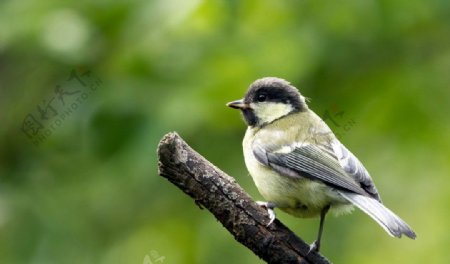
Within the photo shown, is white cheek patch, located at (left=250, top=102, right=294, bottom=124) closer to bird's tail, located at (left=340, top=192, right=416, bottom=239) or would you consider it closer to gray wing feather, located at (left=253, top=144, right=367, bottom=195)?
gray wing feather, located at (left=253, top=144, right=367, bottom=195)

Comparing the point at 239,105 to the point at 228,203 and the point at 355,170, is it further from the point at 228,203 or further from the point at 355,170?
the point at 228,203

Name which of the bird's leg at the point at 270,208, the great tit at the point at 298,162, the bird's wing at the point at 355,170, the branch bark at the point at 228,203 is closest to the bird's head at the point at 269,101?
the great tit at the point at 298,162

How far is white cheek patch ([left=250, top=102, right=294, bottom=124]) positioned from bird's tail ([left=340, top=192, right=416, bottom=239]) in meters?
0.93

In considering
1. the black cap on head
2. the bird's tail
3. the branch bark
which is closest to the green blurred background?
the black cap on head

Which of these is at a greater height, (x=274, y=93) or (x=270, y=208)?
(x=274, y=93)

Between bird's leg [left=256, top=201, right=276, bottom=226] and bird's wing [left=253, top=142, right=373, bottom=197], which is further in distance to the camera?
bird's wing [left=253, top=142, right=373, bottom=197]

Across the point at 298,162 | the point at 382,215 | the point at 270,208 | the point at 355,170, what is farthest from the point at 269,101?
the point at 382,215

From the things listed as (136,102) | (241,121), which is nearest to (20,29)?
(136,102)

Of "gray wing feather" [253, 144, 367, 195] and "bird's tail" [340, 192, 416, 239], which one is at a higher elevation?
"gray wing feather" [253, 144, 367, 195]

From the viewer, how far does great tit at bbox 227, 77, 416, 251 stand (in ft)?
14.2

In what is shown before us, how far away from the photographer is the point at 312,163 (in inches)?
177

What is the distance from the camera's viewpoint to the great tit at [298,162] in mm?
4316

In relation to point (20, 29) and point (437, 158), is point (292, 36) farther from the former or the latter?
point (20, 29)

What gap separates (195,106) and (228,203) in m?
1.57
